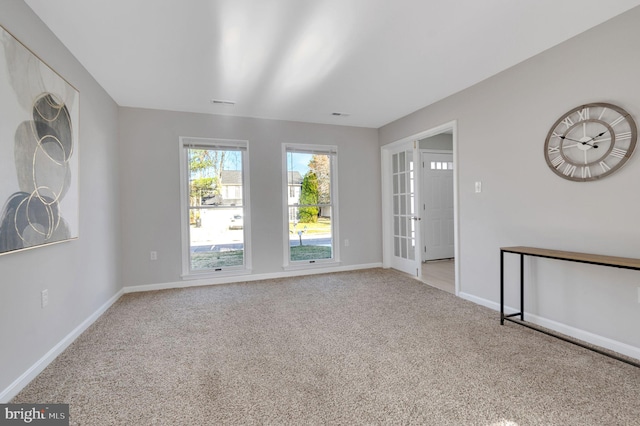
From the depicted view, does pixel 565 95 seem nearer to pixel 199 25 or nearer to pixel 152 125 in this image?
pixel 199 25

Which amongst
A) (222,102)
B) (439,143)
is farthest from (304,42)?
(439,143)

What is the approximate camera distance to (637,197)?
2.09 meters

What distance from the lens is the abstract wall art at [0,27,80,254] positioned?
1.72 meters

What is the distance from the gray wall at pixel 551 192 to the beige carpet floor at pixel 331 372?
1.29 ft

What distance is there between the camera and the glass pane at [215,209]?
4297mm

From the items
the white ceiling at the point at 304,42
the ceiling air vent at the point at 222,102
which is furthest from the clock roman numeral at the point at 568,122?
the ceiling air vent at the point at 222,102

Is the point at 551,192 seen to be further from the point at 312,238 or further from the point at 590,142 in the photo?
the point at 312,238

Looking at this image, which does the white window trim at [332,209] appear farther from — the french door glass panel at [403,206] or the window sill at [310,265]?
the french door glass panel at [403,206]

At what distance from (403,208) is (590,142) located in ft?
8.78

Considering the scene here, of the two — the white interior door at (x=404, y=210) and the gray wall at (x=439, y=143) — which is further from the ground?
the gray wall at (x=439, y=143)

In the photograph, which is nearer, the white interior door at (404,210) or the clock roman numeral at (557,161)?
the clock roman numeral at (557,161)

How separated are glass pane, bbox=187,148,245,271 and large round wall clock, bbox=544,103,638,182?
3816 millimetres

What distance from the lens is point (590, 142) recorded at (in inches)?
91.7

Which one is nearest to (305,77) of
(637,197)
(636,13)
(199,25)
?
(199,25)
